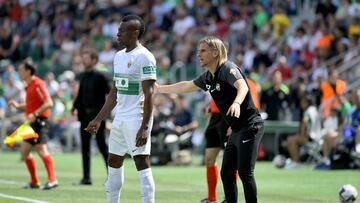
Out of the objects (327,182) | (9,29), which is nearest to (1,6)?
(9,29)

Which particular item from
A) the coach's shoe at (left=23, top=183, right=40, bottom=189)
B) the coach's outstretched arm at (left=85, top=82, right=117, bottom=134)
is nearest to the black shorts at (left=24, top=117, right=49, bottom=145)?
the coach's shoe at (left=23, top=183, right=40, bottom=189)

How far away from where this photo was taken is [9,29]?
36.2 metres

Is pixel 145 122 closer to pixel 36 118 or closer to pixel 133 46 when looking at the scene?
pixel 133 46

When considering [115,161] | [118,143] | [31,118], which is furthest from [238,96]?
[31,118]

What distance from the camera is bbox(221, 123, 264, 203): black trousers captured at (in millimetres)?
10531

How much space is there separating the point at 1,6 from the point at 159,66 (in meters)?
11.0

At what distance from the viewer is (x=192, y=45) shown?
99.9 ft

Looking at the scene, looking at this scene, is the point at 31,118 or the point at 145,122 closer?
the point at 145,122

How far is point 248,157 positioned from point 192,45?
20035 millimetres

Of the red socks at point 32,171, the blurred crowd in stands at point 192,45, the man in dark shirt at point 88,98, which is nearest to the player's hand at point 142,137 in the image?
the red socks at point 32,171

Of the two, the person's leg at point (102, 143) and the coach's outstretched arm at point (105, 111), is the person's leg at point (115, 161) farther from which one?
the person's leg at point (102, 143)

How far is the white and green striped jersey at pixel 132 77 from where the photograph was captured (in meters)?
10.5

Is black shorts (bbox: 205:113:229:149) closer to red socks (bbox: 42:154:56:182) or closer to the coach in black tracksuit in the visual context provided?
the coach in black tracksuit

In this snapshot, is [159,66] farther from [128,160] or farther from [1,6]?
[1,6]
